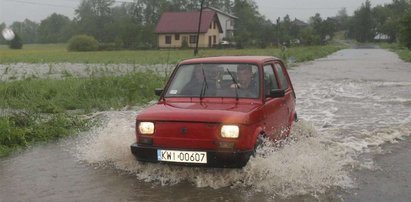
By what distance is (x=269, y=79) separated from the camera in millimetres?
7113

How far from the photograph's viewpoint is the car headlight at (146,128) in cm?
605

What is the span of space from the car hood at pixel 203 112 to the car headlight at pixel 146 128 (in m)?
0.06

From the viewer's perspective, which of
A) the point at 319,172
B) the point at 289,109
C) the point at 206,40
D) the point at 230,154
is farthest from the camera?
the point at 206,40

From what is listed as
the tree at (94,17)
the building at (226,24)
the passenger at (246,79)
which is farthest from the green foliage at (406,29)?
the tree at (94,17)

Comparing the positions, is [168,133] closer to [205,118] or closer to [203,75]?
[205,118]

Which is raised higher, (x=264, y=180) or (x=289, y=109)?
(x=289, y=109)

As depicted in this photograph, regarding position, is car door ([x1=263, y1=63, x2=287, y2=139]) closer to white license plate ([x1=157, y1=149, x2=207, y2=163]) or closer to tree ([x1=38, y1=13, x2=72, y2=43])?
A: white license plate ([x1=157, y1=149, x2=207, y2=163])

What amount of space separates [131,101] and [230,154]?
356 inches

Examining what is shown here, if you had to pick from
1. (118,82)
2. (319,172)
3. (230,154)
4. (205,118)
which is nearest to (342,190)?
(319,172)

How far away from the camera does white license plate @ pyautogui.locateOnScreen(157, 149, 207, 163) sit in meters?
5.77

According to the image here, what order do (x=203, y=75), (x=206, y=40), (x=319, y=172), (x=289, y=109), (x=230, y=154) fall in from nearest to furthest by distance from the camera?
(x=230, y=154) < (x=319, y=172) < (x=203, y=75) < (x=289, y=109) < (x=206, y=40)

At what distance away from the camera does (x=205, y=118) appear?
5.79 m

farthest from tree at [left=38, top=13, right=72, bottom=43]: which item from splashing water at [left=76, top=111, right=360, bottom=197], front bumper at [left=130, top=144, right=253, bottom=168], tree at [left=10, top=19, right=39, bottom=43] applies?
front bumper at [left=130, top=144, right=253, bottom=168]

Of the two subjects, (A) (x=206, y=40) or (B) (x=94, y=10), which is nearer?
(A) (x=206, y=40)
